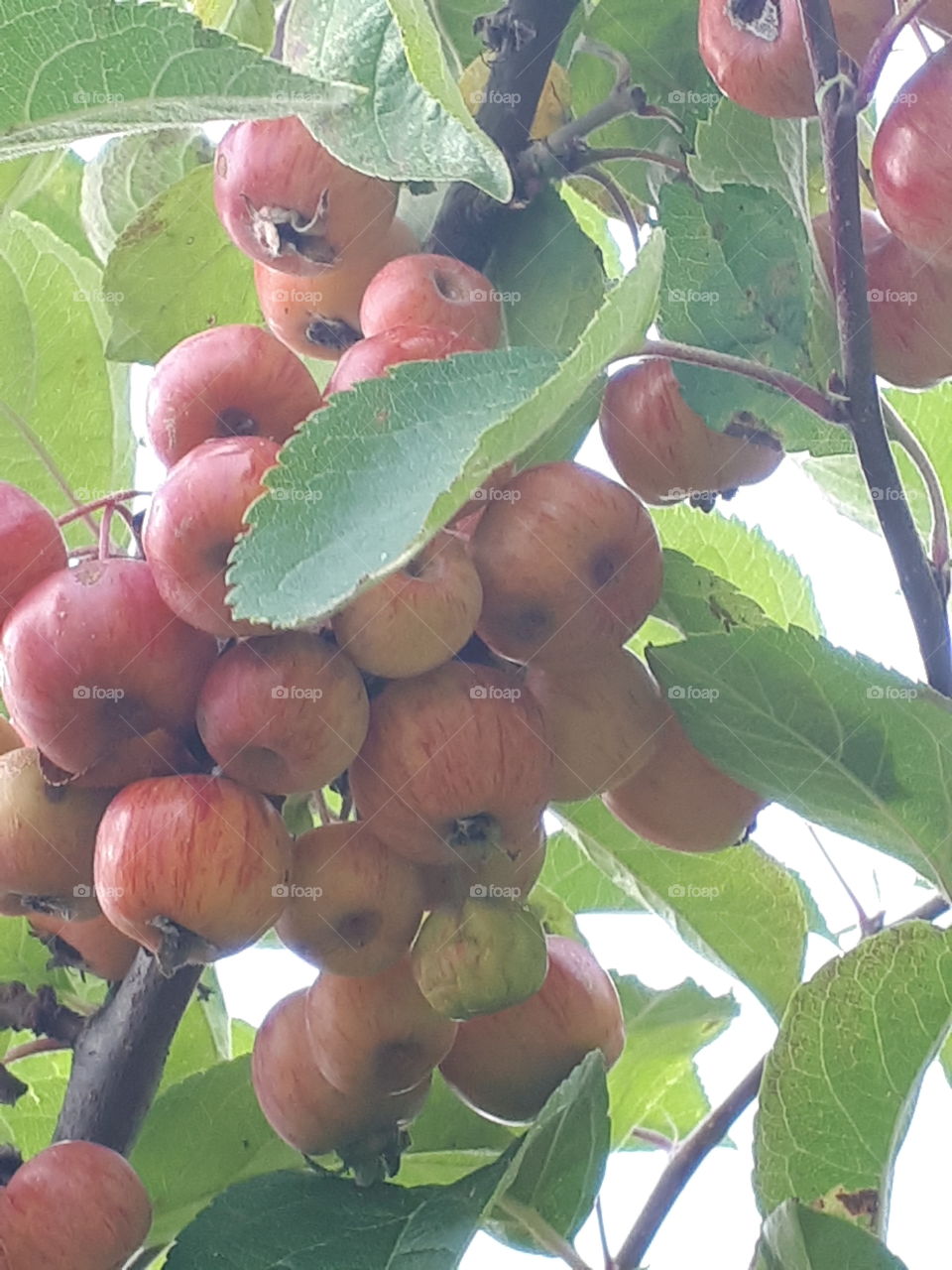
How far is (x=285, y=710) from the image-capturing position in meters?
0.98

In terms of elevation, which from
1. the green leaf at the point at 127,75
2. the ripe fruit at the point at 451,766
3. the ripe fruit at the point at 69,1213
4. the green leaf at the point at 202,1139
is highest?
the green leaf at the point at 127,75

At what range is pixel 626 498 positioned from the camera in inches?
42.5

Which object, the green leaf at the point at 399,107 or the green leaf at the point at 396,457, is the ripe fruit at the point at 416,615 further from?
the green leaf at the point at 399,107

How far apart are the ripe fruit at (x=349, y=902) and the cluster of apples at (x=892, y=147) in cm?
54

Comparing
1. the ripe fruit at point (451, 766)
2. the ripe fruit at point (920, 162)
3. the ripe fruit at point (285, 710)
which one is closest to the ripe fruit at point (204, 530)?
the ripe fruit at point (285, 710)

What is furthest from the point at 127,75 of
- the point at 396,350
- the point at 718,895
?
the point at 718,895

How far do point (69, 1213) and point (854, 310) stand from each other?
2.63ft

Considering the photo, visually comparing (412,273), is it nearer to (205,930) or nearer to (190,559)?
(190,559)

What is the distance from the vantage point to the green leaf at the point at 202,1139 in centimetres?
134

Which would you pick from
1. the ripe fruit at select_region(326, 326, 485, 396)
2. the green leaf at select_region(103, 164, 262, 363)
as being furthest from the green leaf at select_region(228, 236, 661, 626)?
the green leaf at select_region(103, 164, 262, 363)

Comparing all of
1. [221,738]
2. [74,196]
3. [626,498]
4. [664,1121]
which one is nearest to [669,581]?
[626,498]

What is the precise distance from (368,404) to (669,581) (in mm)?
456

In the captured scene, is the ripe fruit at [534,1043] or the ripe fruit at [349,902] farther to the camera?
the ripe fruit at [534,1043]

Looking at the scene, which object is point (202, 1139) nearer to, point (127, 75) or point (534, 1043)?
point (534, 1043)
